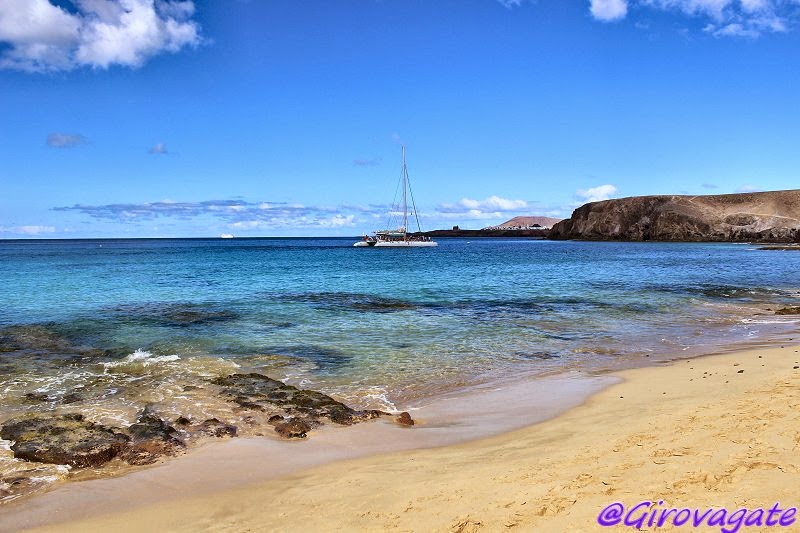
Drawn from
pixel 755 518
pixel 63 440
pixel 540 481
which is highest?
pixel 755 518

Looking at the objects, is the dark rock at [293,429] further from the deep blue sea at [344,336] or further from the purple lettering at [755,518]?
the purple lettering at [755,518]

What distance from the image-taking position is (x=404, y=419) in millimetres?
9086

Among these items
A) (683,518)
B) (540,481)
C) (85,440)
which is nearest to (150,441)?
(85,440)

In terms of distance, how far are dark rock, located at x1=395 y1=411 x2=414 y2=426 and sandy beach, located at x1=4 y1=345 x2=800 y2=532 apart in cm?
140

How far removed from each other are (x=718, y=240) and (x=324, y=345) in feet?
436

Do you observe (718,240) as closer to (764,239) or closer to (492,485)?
(764,239)

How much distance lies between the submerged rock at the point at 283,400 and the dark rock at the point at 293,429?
1.07 feet

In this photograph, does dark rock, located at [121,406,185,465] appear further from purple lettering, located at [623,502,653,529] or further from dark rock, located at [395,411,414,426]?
purple lettering, located at [623,502,653,529]

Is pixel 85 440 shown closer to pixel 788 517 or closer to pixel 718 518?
pixel 718 518

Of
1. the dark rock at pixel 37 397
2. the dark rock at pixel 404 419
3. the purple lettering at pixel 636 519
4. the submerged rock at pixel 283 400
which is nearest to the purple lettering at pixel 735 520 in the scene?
the purple lettering at pixel 636 519

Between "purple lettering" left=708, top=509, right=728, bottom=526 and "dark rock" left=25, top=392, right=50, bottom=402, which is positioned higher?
"purple lettering" left=708, top=509, right=728, bottom=526

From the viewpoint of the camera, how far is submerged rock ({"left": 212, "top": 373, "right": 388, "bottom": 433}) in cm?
941

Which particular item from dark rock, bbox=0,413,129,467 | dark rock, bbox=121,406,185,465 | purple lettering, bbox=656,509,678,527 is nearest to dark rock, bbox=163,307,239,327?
dark rock, bbox=0,413,129,467

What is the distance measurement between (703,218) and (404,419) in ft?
462
